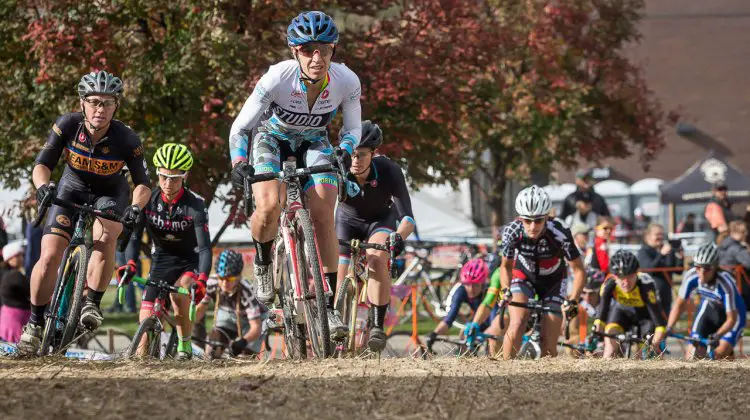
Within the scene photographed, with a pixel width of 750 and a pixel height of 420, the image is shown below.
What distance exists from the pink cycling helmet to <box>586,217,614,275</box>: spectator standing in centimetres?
257

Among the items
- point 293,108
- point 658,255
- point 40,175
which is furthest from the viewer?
point 658,255

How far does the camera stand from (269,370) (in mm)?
7754

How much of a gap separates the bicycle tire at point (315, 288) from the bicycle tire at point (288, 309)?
0.72 feet

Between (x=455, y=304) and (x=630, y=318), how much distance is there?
201 cm

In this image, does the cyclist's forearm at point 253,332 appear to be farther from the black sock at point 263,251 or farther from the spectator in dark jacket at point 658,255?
the spectator in dark jacket at point 658,255

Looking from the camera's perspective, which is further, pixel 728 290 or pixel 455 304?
pixel 455 304

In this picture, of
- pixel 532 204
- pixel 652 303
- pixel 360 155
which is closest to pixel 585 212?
pixel 652 303

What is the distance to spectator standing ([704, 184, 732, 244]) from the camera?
19.5 m

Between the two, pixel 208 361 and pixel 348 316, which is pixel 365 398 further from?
pixel 348 316

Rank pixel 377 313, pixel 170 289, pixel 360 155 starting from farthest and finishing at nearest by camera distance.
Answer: pixel 170 289
pixel 360 155
pixel 377 313

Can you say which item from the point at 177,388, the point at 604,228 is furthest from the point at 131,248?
the point at 604,228

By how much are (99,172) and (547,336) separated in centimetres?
477

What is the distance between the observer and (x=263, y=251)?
9094 millimetres

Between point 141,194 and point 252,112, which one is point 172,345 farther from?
point 252,112
